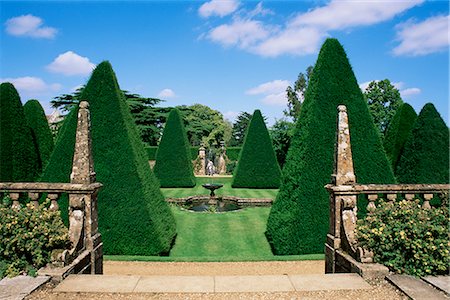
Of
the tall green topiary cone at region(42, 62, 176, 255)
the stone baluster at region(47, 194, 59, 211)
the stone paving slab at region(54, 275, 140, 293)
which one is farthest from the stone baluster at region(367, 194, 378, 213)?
the stone baluster at region(47, 194, 59, 211)

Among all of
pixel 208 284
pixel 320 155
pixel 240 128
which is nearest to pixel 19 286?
pixel 208 284

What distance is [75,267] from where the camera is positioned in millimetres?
5801

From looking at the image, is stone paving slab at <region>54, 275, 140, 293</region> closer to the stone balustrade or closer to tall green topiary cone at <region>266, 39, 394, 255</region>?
the stone balustrade

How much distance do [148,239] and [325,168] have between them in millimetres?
5299

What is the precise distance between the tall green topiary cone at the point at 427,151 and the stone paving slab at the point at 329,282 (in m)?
9.34

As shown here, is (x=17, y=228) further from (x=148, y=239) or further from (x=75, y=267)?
(x=148, y=239)

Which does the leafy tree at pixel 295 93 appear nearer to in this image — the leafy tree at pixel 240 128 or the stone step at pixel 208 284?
the leafy tree at pixel 240 128

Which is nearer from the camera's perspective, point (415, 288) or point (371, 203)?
point (415, 288)

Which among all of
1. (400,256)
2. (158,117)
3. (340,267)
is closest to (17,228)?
(340,267)

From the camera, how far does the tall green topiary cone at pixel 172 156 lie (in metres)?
24.4

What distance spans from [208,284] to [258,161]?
19.1m

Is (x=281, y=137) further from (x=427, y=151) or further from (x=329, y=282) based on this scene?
(x=329, y=282)

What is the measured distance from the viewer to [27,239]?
5.64 metres

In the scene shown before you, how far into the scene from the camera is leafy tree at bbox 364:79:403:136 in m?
43.0
